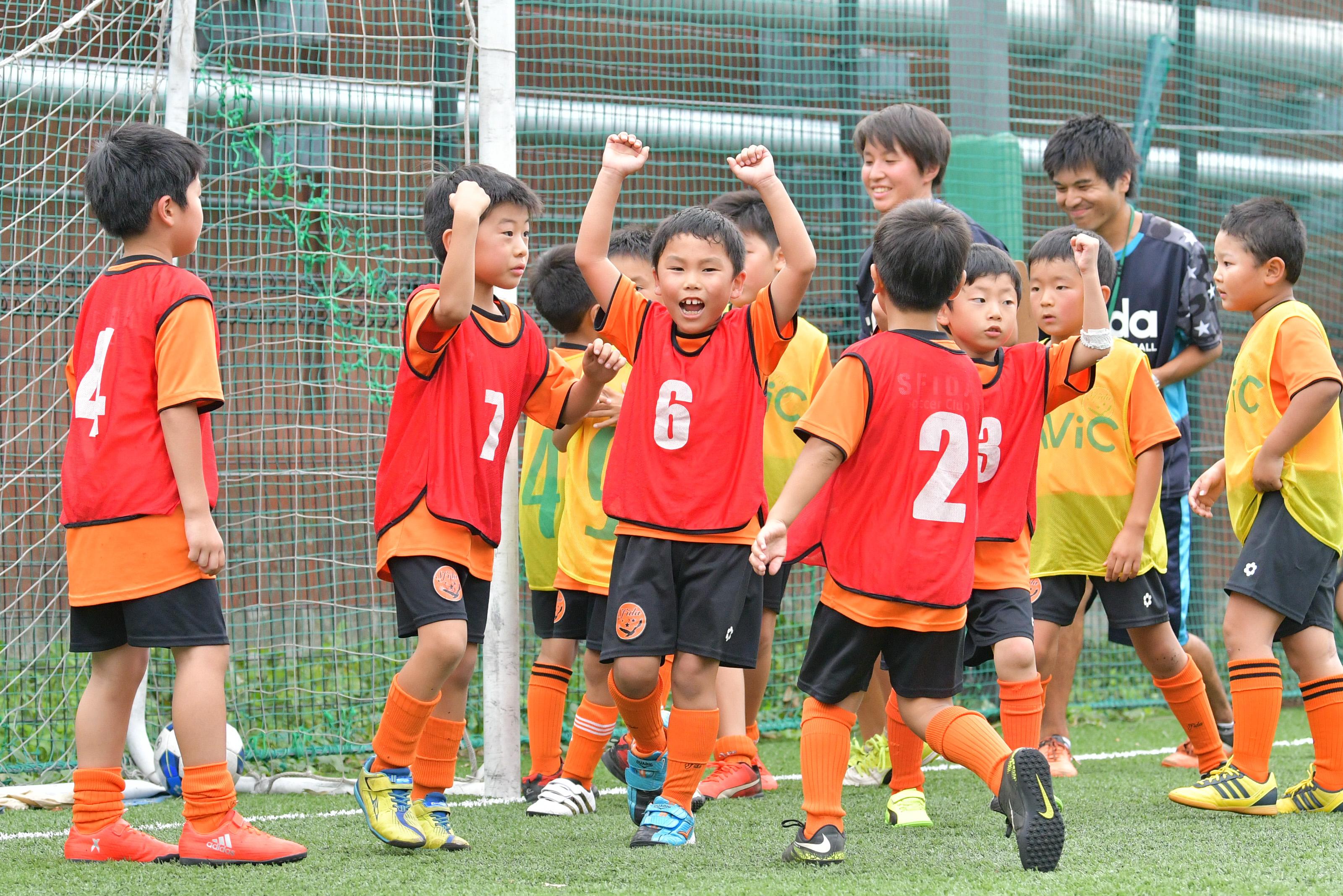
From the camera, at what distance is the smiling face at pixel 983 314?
12.1 feet

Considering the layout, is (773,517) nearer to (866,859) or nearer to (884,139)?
(866,859)

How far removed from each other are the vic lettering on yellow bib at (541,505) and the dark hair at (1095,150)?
186cm

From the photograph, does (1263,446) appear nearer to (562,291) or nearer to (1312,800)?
(1312,800)

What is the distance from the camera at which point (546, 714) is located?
4273 millimetres

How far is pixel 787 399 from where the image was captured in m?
4.58

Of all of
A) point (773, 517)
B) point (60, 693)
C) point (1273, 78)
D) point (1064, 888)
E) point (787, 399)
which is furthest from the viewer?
point (1273, 78)

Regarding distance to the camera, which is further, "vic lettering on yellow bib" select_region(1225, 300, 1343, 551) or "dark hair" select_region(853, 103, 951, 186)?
"dark hair" select_region(853, 103, 951, 186)

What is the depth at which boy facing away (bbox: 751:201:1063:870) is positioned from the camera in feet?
10.0

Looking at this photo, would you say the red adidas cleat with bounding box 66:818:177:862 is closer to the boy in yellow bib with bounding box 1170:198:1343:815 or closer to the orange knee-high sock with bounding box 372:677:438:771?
the orange knee-high sock with bounding box 372:677:438:771

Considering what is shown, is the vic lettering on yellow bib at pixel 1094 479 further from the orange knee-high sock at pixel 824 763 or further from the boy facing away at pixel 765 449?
the orange knee-high sock at pixel 824 763

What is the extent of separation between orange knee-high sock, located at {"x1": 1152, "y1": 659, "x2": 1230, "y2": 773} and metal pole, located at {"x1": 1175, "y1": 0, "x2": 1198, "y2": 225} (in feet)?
12.6

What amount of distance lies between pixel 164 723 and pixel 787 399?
2.60 m

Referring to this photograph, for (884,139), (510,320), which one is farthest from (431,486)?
(884,139)

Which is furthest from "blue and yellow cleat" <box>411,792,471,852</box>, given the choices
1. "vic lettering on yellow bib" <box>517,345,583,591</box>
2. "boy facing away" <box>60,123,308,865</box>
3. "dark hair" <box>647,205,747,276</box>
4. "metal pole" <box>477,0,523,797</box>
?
Answer: "dark hair" <box>647,205,747,276</box>
